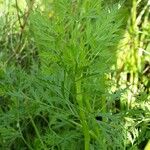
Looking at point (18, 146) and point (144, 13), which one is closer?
point (18, 146)

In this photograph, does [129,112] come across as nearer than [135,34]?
Yes

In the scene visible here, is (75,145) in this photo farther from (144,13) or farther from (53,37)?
(144,13)

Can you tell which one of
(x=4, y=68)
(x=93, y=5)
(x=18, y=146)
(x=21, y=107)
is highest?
(x=93, y=5)

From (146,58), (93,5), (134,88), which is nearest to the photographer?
(93,5)

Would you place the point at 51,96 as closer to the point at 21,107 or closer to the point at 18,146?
the point at 21,107

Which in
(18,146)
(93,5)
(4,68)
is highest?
(93,5)

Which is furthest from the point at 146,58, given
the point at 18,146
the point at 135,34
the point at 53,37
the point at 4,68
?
the point at 53,37

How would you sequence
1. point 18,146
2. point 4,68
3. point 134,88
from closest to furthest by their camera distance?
point 4,68 → point 18,146 → point 134,88

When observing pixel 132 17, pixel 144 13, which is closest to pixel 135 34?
pixel 132 17

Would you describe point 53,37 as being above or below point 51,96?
above
